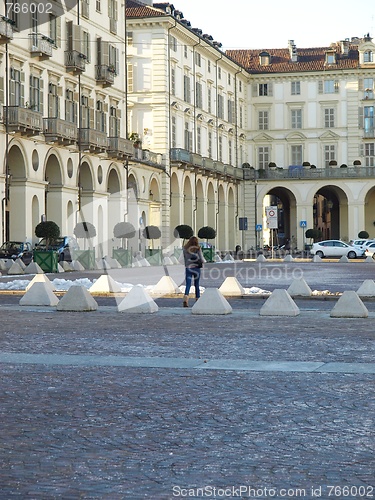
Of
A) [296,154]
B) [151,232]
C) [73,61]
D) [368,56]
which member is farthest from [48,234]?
[368,56]

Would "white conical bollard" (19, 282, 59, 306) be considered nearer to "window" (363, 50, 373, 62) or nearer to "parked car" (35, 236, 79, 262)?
"parked car" (35, 236, 79, 262)

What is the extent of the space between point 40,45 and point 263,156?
46577 millimetres

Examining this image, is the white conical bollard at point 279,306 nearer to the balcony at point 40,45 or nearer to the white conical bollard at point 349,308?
the white conical bollard at point 349,308

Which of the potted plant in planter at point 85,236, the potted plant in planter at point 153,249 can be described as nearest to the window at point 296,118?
the potted plant in planter at point 153,249

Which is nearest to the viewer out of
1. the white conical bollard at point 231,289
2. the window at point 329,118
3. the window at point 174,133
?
the white conical bollard at point 231,289

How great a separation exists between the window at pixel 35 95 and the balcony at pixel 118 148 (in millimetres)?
8773

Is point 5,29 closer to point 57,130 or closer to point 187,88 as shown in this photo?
point 57,130

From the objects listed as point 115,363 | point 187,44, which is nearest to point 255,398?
point 115,363

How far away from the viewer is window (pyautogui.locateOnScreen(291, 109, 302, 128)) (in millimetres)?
93625

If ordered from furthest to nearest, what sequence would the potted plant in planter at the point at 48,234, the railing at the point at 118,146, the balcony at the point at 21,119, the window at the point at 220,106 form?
the window at the point at 220,106
the railing at the point at 118,146
the balcony at the point at 21,119
the potted plant in planter at the point at 48,234

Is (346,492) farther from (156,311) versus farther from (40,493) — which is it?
(156,311)

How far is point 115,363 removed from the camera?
1170 centimetres

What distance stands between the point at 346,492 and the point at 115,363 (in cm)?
634

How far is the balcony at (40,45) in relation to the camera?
49250 mm
